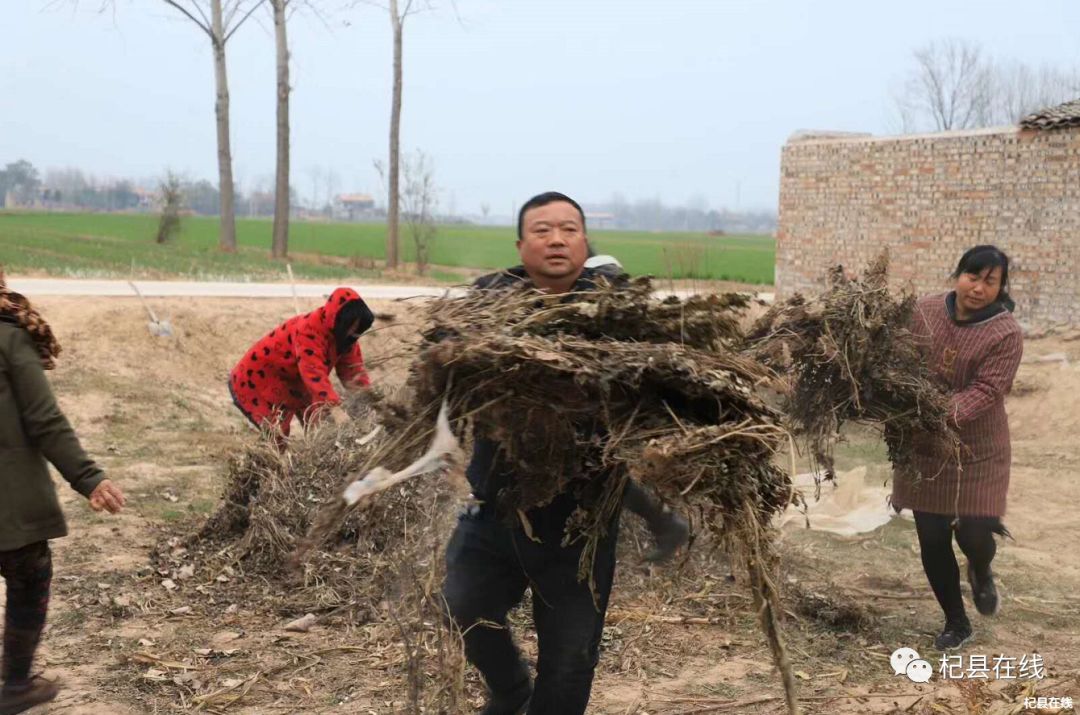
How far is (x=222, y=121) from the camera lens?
29016 millimetres

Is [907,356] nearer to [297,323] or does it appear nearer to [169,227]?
[297,323]

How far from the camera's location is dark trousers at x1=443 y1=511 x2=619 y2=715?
9.47 ft

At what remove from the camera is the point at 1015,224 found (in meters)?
13.8

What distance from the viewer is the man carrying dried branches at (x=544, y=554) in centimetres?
287

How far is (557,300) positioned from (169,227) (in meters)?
32.9

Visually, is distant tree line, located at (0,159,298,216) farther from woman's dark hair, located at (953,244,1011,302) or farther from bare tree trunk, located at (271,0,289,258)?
woman's dark hair, located at (953,244,1011,302)

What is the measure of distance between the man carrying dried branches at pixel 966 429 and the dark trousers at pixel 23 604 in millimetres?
3469

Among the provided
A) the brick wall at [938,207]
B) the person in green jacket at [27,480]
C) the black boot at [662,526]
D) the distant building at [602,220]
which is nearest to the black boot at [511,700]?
the black boot at [662,526]

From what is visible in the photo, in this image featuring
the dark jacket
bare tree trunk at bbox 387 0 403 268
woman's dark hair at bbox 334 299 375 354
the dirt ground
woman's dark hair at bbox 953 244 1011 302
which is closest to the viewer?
the dark jacket

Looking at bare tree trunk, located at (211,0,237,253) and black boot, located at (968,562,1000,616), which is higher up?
bare tree trunk, located at (211,0,237,253)

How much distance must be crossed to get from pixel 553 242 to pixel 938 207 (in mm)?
13215

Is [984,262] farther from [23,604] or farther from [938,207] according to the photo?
[938,207]

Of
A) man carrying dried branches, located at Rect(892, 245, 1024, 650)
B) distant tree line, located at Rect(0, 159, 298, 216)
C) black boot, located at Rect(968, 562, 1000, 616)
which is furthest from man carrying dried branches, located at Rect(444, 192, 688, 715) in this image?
distant tree line, located at Rect(0, 159, 298, 216)

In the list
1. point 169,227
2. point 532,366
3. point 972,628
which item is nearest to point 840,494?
point 972,628
